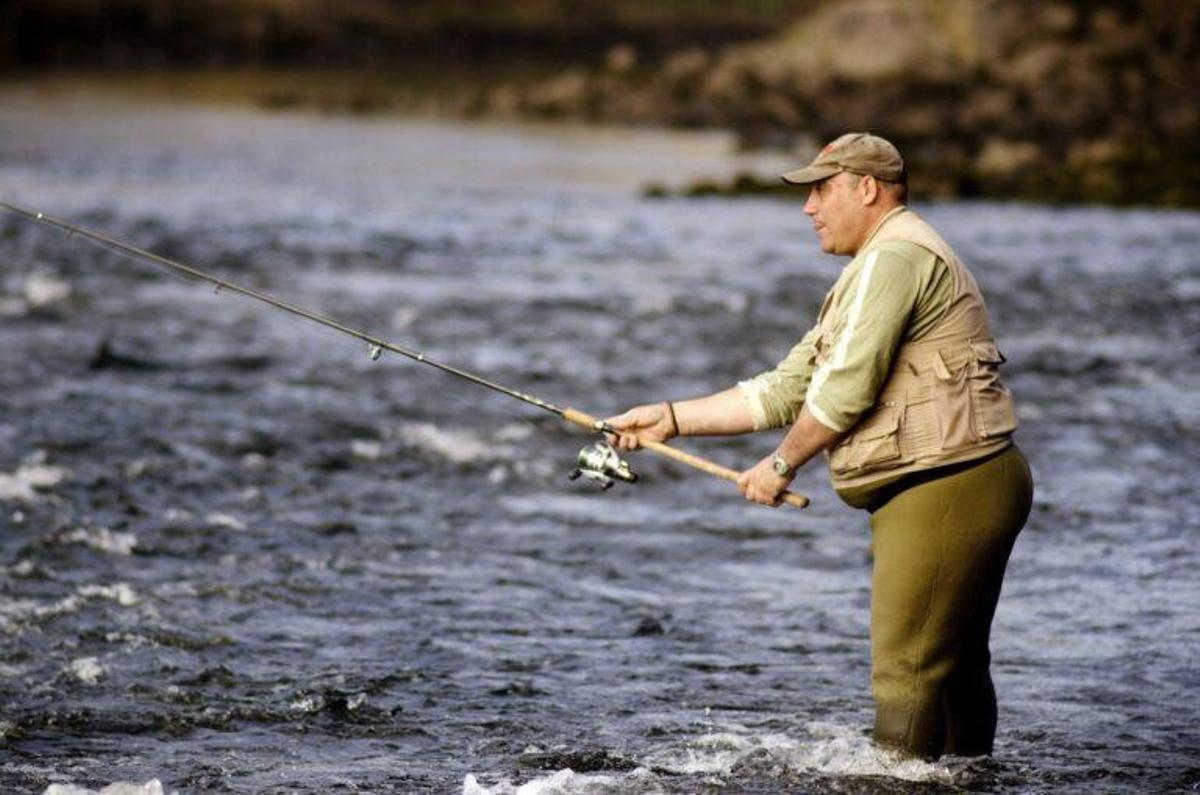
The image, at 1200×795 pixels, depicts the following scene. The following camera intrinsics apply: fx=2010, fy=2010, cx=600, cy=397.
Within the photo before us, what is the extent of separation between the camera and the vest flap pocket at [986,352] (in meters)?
6.42

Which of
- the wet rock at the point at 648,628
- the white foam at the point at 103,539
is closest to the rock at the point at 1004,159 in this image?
the white foam at the point at 103,539

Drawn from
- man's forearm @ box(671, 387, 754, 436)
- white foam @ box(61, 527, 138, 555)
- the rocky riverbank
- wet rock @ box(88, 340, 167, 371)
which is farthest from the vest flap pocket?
the rocky riverbank

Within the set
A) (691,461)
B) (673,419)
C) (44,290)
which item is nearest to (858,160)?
(673,419)

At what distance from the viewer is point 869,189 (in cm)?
648

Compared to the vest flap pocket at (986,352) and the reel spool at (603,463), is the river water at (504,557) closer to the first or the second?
the reel spool at (603,463)

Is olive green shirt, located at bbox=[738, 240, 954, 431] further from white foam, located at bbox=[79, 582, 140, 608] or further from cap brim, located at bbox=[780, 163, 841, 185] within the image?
white foam, located at bbox=[79, 582, 140, 608]

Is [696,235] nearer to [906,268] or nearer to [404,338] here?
[404,338]

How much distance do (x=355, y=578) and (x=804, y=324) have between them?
14.0 m

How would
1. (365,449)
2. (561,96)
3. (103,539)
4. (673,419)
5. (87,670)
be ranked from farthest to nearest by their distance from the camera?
(561,96) → (365,449) → (103,539) → (87,670) → (673,419)

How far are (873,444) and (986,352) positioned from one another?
47 centimetres

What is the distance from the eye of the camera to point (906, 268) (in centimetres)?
631

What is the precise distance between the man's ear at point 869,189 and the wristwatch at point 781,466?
0.88 metres

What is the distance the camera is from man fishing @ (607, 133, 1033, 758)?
20.8 feet

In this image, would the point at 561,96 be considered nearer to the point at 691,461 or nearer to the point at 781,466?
the point at 691,461
